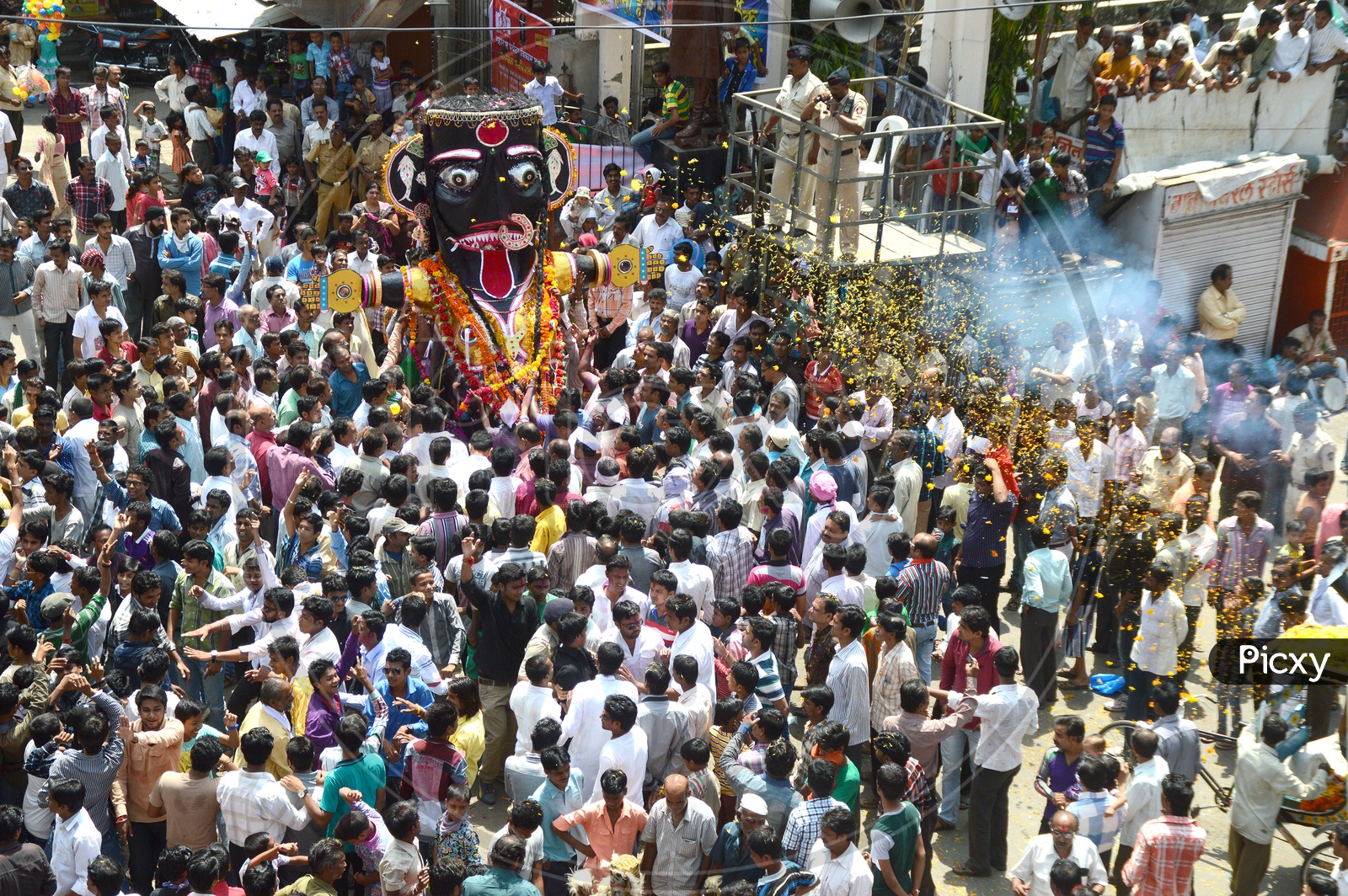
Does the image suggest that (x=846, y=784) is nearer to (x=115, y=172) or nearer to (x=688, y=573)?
(x=688, y=573)

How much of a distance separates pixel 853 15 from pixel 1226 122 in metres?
3.47

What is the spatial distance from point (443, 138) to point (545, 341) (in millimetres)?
1427

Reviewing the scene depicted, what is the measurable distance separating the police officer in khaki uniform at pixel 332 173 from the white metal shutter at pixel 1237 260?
707 centimetres

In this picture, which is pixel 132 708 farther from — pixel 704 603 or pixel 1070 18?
pixel 1070 18

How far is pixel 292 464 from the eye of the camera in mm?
7840

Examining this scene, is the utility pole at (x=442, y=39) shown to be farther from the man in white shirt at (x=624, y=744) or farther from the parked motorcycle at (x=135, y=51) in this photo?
the man in white shirt at (x=624, y=744)

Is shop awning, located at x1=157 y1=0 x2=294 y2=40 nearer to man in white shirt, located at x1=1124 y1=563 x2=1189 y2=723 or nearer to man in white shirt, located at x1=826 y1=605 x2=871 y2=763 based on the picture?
man in white shirt, located at x1=826 y1=605 x2=871 y2=763

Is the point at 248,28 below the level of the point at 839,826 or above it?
above

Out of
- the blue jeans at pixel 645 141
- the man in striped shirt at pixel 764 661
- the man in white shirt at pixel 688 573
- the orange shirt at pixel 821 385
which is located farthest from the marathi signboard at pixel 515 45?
the man in striped shirt at pixel 764 661

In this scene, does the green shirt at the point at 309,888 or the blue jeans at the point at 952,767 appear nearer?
the green shirt at the point at 309,888

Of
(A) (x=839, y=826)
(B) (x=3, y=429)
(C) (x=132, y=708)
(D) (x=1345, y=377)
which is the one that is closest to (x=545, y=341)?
(B) (x=3, y=429)

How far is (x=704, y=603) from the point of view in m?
7.13

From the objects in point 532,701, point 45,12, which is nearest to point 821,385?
point 532,701

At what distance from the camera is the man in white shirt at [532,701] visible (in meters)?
6.19
